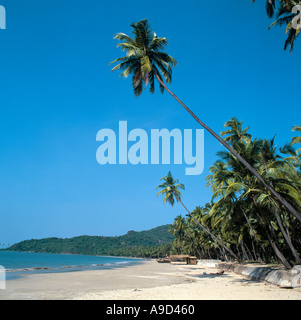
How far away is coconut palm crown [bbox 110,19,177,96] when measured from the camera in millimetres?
15867

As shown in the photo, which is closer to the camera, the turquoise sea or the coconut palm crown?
the coconut palm crown

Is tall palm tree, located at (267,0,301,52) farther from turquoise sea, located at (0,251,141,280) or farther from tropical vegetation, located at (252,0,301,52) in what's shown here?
turquoise sea, located at (0,251,141,280)

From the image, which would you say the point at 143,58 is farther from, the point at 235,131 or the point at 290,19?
the point at 235,131

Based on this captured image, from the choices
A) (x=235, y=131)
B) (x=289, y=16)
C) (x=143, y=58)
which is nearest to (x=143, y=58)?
(x=143, y=58)

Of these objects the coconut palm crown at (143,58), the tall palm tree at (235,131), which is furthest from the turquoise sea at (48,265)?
the tall palm tree at (235,131)

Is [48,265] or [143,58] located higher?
[143,58]

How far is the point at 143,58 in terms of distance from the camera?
51.7ft

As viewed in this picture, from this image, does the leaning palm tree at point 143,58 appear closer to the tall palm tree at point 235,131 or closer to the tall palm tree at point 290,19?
the tall palm tree at point 290,19

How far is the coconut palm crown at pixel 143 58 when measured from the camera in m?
15.9

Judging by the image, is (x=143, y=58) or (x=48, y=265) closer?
(x=143, y=58)

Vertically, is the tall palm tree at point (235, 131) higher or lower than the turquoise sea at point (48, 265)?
higher

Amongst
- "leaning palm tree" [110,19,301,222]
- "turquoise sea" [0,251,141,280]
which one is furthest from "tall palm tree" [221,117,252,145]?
"turquoise sea" [0,251,141,280]

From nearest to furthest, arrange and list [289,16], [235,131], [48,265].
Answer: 1. [289,16]
2. [235,131]
3. [48,265]

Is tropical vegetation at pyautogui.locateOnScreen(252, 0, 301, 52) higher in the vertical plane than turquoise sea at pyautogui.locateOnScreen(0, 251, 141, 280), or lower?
higher
